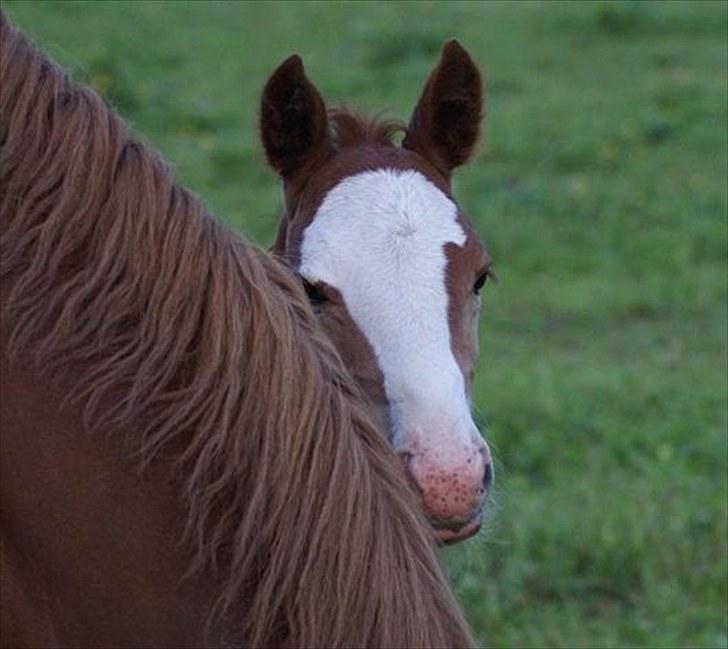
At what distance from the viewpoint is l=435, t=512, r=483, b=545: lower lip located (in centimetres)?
276

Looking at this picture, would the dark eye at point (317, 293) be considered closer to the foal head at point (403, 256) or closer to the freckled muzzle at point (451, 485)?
the foal head at point (403, 256)

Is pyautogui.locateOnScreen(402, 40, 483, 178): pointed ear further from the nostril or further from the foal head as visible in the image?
the nostril

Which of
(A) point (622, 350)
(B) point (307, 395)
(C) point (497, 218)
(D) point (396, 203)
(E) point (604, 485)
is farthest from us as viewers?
(C) point (497, 218)

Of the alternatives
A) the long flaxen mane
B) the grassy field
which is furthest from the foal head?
the long flaxen mane

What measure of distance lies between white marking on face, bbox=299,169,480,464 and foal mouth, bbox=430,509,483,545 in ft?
0.31

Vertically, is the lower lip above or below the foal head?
below

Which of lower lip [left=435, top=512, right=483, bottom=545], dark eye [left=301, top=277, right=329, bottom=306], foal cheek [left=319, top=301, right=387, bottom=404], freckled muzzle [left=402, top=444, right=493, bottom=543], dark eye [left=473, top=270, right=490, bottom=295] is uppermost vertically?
dark eye [left=473, top=270, right=490, bottom=295]

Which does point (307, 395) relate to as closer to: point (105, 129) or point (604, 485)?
point (105, 129)

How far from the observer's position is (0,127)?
1704 mm

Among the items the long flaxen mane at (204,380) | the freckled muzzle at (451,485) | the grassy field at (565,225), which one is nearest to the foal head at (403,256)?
the freckled muzzle at (451,485)

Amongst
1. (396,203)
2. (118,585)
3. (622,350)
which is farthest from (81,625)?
(622,350)

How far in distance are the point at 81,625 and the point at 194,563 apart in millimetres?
109

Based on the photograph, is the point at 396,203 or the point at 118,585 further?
the point at 396,203

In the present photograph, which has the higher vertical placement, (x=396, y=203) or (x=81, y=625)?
(x=396, y=203)
